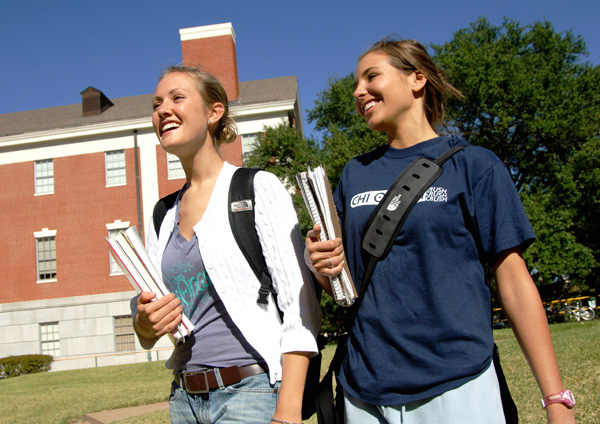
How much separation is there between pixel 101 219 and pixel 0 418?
2039 centimetres

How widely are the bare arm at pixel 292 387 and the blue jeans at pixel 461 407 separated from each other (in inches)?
11.9

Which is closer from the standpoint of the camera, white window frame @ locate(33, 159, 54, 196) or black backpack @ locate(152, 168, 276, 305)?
black backpack @ locate(152, 168, 276, 305)

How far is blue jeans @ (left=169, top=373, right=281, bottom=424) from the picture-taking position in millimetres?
2074

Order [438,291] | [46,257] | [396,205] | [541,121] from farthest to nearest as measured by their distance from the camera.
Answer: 1. [46,257]
2. [541,121]
3. [396,205]
4. [438,291]

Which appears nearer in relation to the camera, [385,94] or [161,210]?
[385,94]

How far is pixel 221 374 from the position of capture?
2.14 meters

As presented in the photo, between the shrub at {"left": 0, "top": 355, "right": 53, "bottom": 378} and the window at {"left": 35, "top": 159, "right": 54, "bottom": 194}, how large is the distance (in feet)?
28.8

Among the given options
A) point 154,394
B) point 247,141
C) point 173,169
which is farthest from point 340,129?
point 154,394

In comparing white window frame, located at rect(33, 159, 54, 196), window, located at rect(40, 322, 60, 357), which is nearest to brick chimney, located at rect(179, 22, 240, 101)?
white window frame, located at rect(33, 159, 54, 196)

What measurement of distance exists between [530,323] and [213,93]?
173 cm

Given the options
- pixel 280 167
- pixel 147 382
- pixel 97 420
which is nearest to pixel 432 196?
pixel 97 420

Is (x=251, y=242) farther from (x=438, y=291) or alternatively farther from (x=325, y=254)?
(x=438, y=291)

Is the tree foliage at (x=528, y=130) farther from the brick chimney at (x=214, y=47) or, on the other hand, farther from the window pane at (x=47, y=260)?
the window pane at (x=47, y=260)

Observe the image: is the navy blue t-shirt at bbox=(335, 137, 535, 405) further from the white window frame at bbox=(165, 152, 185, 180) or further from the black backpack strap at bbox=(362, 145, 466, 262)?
the white window frame at bbox=(165, 152, 185, 180)
